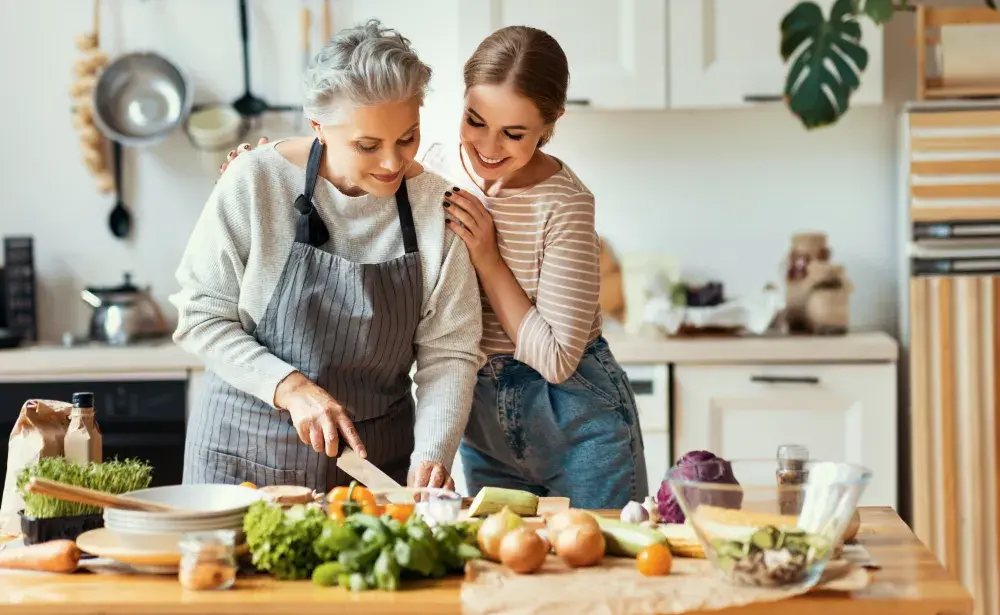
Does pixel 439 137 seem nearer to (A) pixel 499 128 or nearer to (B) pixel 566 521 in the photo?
(A) pixel 499 128

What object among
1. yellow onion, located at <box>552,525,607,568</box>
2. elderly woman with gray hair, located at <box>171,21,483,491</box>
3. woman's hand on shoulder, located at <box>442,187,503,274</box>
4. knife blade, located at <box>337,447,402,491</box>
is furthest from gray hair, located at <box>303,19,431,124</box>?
yellow onion, located at <box>552,525,607,568</box>

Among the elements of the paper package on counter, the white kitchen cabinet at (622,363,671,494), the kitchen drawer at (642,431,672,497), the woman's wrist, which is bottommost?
the kitchen drawer at (642,431,672,497)

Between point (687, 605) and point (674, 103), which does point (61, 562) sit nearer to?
point (687, 605)

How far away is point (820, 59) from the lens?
3.22 meters

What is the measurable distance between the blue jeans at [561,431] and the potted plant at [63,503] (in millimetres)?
717

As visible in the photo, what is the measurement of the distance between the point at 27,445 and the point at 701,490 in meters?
0.91

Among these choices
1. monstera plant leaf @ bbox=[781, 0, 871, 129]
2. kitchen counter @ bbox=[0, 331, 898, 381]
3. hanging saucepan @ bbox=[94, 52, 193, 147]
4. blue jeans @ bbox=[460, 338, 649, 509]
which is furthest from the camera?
hanging saucepan @ bbox=[94, 52, 193, 147]

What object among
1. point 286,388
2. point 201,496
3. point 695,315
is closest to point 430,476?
point 286,388

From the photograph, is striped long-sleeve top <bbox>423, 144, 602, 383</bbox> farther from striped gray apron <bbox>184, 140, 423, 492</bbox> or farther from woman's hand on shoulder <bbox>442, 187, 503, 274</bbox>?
striped gray apron <bbox>184, 140, 423, 492</bbox>

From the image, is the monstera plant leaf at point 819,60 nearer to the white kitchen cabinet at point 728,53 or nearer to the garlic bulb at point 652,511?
the white kitchen cabinet at point 728,53

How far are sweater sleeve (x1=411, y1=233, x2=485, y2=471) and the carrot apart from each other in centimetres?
63

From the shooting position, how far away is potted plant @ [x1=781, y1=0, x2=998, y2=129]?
3.20 meters

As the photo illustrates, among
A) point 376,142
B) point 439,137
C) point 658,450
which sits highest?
point 439,137

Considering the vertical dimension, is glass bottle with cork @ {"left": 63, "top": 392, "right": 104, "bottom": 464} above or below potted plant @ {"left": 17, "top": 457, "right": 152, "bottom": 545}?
above
